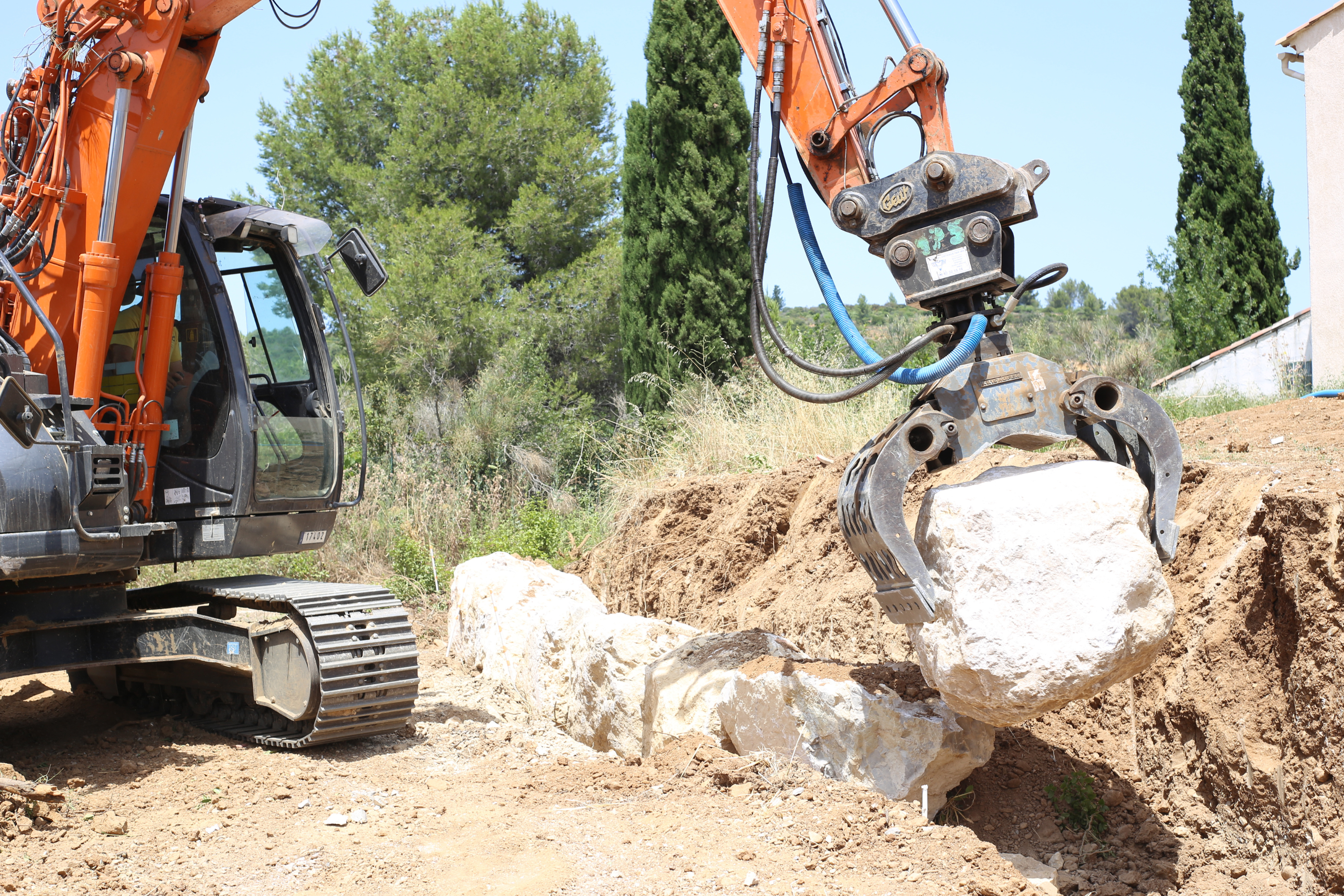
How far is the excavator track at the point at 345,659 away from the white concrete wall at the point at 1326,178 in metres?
10.2

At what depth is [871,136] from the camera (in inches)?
162

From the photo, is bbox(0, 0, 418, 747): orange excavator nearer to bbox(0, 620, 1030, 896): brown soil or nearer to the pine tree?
bbox(0, 620, 1030, 896): brown soil

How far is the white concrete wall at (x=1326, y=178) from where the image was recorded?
11438mm

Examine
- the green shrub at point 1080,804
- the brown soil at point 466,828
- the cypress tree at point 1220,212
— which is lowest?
the green shrub at point 1080,804

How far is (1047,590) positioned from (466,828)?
2451 mm

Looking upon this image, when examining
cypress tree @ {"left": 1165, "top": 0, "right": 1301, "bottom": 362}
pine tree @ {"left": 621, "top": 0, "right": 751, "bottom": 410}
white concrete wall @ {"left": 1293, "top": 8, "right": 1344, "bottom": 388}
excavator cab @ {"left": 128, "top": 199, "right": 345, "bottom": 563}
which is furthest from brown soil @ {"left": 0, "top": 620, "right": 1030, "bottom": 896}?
cypress tree @ {"left": 1165, "top": 0, "right": 1301, "bottom": 362}

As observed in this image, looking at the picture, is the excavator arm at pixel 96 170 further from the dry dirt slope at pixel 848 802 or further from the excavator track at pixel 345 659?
the dry dirt slope at pixel 848 802

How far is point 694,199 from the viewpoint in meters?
12.5

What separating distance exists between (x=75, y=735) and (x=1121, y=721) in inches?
215

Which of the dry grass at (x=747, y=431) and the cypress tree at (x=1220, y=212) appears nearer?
the dry grass at (x=747, y=431)

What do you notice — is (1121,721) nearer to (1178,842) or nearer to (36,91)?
(1178,842)

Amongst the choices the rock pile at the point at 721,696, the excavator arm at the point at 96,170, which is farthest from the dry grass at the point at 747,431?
the excavator arm at the point at 96,170

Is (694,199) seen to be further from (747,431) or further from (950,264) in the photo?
(950,264)

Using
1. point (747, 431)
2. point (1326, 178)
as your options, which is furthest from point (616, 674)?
point (1326, 178)
